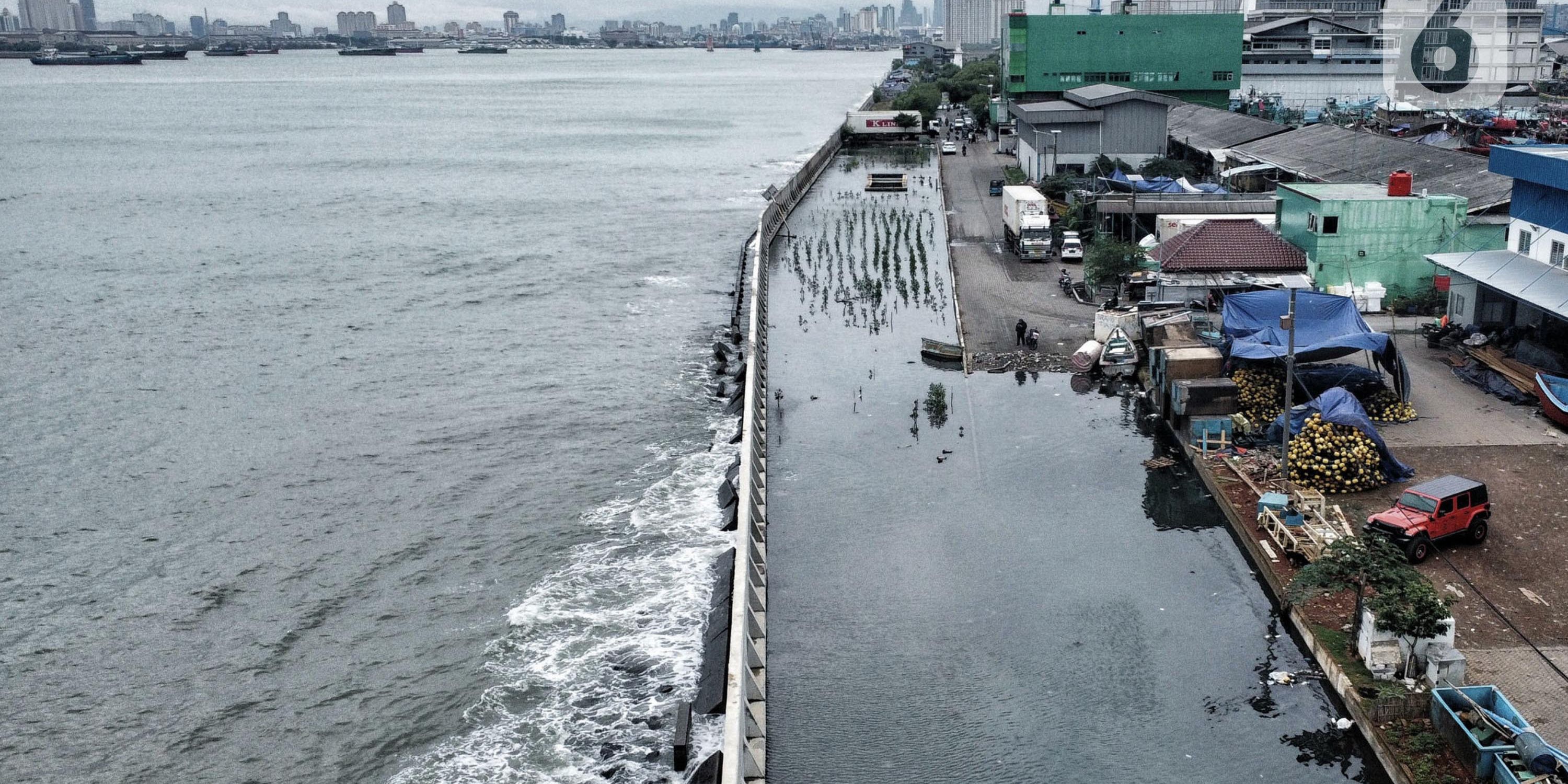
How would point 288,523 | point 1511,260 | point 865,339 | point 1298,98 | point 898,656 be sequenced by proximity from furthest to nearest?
point 1298,98, point 865,339, point 1511,260, point 288,523, point 898,656

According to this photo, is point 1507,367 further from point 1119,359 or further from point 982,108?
point 982,108

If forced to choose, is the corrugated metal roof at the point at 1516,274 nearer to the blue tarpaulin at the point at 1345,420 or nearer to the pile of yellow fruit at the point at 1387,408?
the pile of yellow fruit at the point at 1387,408

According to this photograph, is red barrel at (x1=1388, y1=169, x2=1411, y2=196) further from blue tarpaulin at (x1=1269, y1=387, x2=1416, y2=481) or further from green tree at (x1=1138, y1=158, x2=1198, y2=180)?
green tree at (x1=1138, y1=158, x2=1198, y2=180)

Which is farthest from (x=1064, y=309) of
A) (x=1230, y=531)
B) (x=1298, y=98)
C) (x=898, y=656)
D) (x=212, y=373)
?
(x=1298, y=98)

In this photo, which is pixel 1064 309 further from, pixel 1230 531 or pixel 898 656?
pixel 898 656

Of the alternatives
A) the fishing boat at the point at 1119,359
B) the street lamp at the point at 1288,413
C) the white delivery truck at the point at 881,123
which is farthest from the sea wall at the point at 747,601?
the white delivery truck at the point at 881,123

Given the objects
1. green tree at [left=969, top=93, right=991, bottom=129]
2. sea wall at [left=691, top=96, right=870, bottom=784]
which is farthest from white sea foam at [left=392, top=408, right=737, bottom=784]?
green tree at [left=969, top=93, right=991, bottom=129]

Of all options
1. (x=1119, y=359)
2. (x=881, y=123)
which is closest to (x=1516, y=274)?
(x=1119, y=359)
